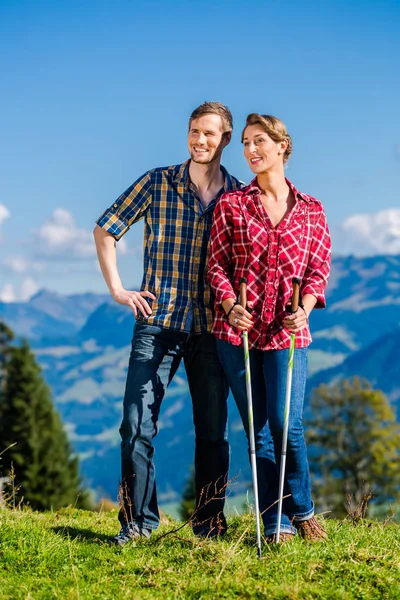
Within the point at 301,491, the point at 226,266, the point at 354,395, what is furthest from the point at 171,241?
the point at 354,395

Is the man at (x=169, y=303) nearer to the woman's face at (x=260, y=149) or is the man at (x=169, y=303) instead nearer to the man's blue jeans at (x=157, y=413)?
the man's blue jeans at (x=157, y=413)

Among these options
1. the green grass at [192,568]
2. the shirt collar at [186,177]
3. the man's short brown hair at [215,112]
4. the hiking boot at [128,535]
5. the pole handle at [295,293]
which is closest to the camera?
the green grass at [192,568]

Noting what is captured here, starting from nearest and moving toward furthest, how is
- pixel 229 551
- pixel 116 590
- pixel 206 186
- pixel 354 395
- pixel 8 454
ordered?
pixel 116 590, pixel 229 551, pixel 206 186, pixel 354 395, pixel 8 454

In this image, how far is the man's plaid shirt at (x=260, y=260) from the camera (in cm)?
580

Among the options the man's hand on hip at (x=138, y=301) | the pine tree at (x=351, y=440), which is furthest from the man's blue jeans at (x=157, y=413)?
the pine tree at (x=351, y=440)

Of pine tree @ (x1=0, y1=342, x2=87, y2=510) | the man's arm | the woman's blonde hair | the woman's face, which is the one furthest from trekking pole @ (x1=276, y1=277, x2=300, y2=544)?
pine tree @ (x1=0, y1=342, x2=87, y2=510)

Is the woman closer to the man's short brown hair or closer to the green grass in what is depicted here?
the man's short brown hair

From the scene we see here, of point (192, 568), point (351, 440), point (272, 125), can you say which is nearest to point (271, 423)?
point (192, 568)

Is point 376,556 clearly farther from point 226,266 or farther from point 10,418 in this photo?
point 10,418

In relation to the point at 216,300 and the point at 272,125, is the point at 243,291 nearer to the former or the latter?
the point at 216,300

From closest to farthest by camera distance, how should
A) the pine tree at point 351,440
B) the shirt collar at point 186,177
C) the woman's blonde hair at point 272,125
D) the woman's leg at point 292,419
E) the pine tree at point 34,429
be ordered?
1. the woman's leg at point 292,419
2. the woman's blonde hair at point 272,125
3. the shirt collar at point 186,177
4. the pine tree at point 351,440
5. the pine tree at point 34,429

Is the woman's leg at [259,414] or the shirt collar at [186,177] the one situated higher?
the shirt collar at [186,177]

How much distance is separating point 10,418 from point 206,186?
5249 centimetres

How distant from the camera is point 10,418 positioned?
5631 centimetres
